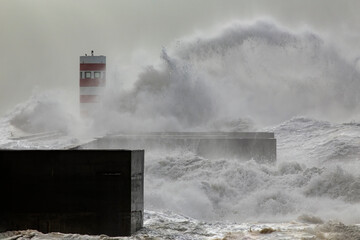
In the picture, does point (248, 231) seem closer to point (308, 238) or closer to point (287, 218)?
point (308, 238)

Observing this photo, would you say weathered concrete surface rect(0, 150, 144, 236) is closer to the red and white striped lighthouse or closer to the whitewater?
the whitewater

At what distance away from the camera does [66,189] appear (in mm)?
7363

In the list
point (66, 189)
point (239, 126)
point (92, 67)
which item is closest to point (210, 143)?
point (239, 126)

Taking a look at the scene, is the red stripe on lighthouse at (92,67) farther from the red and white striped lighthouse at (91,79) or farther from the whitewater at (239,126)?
the whitewater at (239,126)

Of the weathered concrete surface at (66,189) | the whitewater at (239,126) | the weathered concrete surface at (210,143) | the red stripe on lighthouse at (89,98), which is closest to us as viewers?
the weathered concrete surface at (66,189)

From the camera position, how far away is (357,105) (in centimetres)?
2373

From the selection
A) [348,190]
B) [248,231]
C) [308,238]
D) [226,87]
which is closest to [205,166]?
[348,190]

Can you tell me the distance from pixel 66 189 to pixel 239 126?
12.5 m

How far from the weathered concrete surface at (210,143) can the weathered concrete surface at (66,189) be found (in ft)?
18.9

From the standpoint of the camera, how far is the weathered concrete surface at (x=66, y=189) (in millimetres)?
7344

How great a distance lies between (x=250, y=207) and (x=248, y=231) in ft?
9.73

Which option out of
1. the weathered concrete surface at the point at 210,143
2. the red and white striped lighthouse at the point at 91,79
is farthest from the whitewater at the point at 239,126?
the red and white striped lighthouse at the point at 91,79

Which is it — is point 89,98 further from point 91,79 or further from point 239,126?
point 239,126

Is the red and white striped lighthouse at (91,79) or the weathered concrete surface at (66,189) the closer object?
the weathered concrete surface at (66,189)
